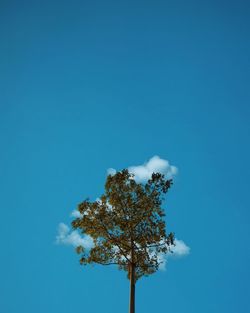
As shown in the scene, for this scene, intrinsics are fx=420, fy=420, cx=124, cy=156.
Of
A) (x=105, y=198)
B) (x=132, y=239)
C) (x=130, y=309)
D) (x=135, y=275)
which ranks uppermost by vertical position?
(x=105, y=198)

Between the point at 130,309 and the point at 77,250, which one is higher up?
the point at 77,250

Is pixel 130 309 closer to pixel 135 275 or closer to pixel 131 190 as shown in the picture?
pixel 135 275

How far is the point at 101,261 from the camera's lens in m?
31.2

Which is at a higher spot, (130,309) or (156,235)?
(156,235)

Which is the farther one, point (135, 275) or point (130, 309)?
point (135, 275)

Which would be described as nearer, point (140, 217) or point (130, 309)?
point (130, 309)

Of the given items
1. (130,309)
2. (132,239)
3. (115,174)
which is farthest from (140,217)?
(130,309)

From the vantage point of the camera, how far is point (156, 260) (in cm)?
3098

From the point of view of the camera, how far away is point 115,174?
103ft

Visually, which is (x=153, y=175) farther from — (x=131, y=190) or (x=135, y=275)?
(x=135, y=275)

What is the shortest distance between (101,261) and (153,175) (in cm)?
749

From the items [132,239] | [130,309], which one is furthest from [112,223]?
[130,309]

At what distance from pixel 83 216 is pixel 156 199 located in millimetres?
5582

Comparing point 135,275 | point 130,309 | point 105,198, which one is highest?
point 105,198
